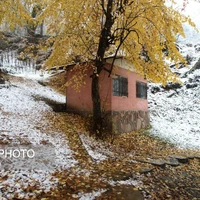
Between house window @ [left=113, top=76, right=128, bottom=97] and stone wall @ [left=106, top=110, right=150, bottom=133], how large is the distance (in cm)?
105

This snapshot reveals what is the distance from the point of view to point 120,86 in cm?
1082

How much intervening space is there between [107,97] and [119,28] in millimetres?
3619

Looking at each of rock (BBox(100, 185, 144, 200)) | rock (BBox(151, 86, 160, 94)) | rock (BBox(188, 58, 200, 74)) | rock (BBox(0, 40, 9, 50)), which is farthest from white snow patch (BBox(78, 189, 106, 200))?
rock (BBox(0, 40, 9, 50))

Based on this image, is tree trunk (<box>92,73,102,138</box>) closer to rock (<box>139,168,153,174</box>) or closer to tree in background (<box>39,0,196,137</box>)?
tree in background (<box>39,0,196,137</box>)

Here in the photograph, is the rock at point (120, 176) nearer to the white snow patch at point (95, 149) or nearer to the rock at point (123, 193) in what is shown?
the rock at point (123, 193)

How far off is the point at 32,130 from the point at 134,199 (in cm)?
480

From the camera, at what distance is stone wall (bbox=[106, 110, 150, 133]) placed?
992 cm

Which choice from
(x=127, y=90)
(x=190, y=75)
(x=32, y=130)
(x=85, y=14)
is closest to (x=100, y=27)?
(x=85, y=14)

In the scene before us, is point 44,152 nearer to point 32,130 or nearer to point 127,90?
point 32,130

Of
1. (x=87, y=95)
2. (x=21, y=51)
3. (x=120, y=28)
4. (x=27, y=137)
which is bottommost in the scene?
(x=27, y=137)

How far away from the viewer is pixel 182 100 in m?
17.2

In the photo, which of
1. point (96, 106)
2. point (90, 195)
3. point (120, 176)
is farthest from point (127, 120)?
point (90, 195)

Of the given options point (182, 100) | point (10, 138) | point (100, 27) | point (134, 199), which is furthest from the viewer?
point (182, 100)

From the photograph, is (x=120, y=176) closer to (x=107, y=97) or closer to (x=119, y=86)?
(x=107, y=97)
